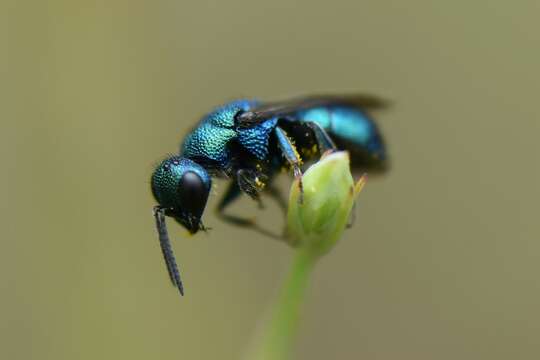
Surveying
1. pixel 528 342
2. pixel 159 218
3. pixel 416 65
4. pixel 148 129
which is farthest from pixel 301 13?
pixel 159 218

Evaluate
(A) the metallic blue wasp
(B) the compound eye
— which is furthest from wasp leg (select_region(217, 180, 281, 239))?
(B) the compound eye

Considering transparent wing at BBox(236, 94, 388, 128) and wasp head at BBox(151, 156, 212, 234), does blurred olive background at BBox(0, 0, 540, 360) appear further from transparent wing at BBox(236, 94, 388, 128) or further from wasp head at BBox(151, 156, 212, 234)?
wasp head at BBox(151, 156, 212, 234)

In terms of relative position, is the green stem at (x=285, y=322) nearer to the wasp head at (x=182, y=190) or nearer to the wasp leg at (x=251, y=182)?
the wasp head at (x=182, y=190)

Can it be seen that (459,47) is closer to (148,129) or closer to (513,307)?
(513,307)

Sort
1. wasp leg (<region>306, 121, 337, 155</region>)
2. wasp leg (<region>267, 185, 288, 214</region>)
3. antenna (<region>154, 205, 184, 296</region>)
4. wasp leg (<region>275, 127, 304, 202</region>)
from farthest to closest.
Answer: wasp leg (<region>267, 185, 288, 214</region>)
wasp leg (<region>306, 121, 337, 155</region>)
wasp leg (<region>275, 127, 304, 202</region>)
antenna (<region>154, 205, 184, 296</region>)

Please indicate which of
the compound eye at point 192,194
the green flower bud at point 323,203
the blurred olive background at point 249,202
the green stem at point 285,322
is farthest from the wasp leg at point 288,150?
the blurred olive background at point 249,202

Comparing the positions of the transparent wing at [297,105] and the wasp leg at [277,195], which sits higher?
the transparent wing at [297,105]
